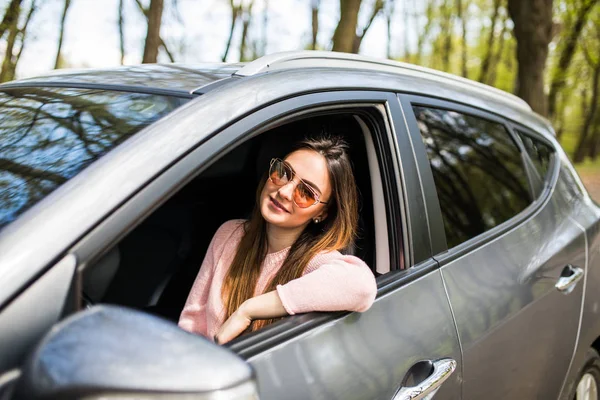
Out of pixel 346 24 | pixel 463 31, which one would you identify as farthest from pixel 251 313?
pixel 463 31

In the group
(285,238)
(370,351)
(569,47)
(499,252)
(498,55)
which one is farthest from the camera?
(498,55)

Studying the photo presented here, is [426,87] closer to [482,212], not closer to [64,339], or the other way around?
[482,212]

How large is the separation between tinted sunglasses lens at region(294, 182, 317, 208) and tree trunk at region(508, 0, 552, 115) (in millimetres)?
8645

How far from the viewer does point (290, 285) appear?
152 centimetres

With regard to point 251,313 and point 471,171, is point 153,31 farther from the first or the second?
point 251,313

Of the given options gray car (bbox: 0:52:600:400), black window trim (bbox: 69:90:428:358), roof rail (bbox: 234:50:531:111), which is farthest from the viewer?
roof rail (bbox: 234:50:531:111)

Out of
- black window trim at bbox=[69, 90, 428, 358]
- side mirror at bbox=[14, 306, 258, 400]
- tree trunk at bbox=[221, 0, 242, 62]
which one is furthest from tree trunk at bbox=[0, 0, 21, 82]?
tree trunk at bbox=[221, 0, 242, 62]

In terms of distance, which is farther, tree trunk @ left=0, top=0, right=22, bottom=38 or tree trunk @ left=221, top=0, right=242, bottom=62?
tree trunk @ left=221, top=0, right=242, bottom=62

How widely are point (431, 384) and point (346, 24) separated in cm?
729

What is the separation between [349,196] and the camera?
1.84m

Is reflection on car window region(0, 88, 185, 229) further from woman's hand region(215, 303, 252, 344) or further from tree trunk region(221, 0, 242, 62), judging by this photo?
tree trunk region(221, 0, 242, 62)

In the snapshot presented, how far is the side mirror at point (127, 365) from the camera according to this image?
782mm

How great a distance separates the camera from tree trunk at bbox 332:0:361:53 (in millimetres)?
8141

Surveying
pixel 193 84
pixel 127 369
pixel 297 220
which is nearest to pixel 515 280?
pixel 297 220
